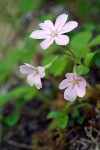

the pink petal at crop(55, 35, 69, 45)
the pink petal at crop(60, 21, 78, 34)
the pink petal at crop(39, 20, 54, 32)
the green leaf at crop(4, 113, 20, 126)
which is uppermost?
the green leaf at crop(4, 113, 20, 126)

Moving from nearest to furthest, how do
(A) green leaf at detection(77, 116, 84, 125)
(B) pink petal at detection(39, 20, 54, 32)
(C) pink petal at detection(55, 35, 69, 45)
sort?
(C) pink petal at detection(55, 35, 69, 45)
(B) pink petal at detection(39, 20, 54, 32)
(A) green leaf at detection(77, 116, 84, 125)

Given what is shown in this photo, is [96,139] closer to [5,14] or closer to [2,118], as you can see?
[2,118]

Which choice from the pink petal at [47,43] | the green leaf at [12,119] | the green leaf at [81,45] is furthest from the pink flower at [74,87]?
the green leaf at [12,119]

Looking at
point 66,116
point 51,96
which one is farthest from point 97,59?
point 51,96

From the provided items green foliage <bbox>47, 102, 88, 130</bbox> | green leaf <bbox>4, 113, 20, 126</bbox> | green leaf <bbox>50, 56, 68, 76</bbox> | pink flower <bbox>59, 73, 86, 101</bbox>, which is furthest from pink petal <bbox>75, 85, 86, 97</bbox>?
green leaf <bbox>4, 113, 20, 126</bbox>

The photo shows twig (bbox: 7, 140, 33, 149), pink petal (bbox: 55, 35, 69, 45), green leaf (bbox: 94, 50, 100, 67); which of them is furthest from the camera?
twig (bbox: 7, 140, 33, 149)

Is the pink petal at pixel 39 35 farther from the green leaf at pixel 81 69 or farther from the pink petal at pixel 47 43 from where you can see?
the green leaf at pixel 81 69

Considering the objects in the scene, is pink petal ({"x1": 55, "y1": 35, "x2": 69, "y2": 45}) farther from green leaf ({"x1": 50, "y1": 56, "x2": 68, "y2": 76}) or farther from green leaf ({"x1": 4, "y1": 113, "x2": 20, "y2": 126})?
green leaf ({"x1": 4, "y1": 113, "x2": 20, "y2": 126})

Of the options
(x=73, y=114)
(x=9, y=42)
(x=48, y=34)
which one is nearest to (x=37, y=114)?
(x=73, y=114)
